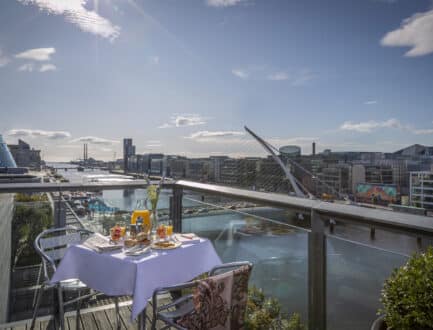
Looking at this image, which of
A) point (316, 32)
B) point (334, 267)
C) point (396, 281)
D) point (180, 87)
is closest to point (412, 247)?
point (396, 281)

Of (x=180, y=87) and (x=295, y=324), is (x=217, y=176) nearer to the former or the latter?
(x=180, y=87)

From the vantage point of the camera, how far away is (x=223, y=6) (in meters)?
7.40

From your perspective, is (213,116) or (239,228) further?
(213,116)

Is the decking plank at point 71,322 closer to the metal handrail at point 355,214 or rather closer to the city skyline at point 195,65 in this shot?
the metal handrail at point 355,214

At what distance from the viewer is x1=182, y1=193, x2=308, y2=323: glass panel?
1.79m

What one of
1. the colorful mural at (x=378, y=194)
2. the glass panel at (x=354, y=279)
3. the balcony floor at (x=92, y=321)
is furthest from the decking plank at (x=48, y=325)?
the colorful mural at (x=378, y=194)

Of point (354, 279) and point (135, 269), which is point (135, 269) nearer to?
point (135, 269)

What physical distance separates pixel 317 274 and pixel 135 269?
38.1 inches

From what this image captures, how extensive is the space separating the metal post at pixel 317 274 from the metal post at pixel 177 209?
5.66ft

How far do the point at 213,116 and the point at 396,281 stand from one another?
20079 mm

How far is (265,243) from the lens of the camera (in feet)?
6.77

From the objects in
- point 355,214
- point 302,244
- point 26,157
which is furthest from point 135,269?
point 26,157

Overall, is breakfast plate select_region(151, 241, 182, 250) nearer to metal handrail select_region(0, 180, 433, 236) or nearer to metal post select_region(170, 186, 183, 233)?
metal handrail select_region(0, 180, 433, 236)

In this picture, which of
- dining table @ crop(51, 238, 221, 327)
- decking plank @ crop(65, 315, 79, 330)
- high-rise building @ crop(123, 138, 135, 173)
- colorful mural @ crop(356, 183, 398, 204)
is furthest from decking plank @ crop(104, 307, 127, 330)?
colorful mural @ crop(356, 183, 398, 204)
